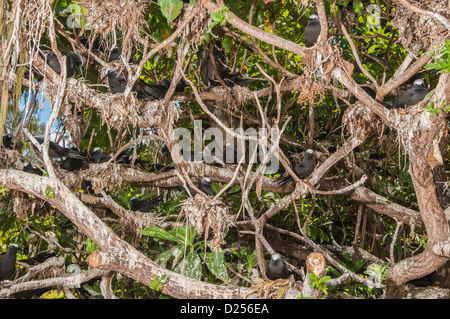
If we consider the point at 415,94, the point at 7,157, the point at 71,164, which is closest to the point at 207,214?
the point at 415,94

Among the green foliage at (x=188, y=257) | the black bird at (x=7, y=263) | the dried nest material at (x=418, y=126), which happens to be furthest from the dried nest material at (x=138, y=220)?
the dried nest material at (x=418, y=126)

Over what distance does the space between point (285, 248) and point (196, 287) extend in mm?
1442

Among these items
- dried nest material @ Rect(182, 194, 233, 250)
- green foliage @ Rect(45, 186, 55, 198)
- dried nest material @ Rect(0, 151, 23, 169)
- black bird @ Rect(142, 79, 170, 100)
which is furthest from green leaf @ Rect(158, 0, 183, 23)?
dried nest material @ Rect(0, 151, 23, 169)

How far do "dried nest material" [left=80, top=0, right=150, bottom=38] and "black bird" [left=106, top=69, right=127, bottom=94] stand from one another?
13.6 inches

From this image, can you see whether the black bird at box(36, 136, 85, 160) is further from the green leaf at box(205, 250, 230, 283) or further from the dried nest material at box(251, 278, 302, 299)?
the dried nest material at box(251, 278, 302, 299)

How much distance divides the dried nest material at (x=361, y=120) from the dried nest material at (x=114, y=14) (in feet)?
3.89

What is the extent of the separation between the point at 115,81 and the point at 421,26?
1.65m

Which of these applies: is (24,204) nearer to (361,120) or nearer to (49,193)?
(49,193)

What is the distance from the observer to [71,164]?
9.43ft

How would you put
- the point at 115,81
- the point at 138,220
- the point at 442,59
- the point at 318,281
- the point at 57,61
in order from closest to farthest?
the point at 442,59, the point at 318,281, the point at 57,61, the point at 115,81, the point at 138,220

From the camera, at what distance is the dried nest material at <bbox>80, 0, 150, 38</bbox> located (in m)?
1.99
